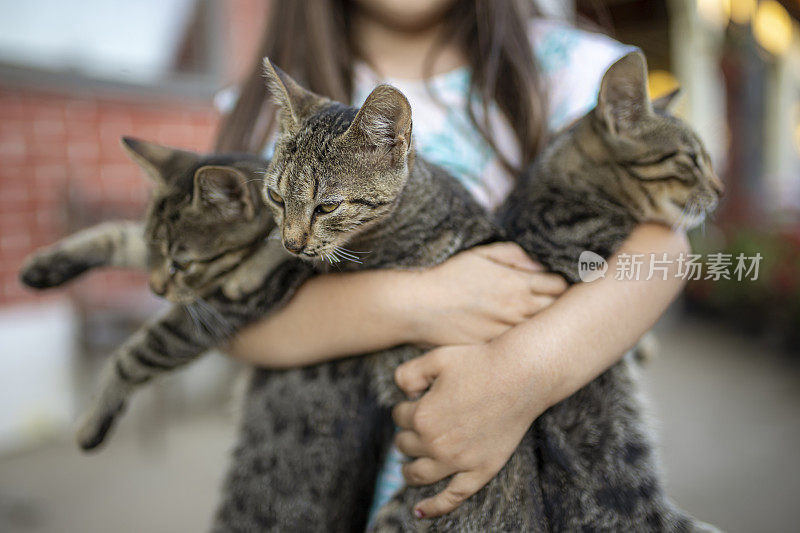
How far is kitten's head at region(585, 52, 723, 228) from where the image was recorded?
3.67 ft

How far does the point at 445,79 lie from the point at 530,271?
56 centimetres

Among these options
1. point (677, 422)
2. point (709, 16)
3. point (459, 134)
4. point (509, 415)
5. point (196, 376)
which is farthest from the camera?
point (709, 16)

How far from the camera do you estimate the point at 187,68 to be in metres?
3.82

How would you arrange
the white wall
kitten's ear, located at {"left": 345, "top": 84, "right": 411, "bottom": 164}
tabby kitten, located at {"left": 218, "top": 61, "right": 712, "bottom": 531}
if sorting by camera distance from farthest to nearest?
the white wall, tabby kitten, located at {"left": 218, "top": 61, "right": 712, "bottom": 531}, kitten's ear, located at {"left": 345, "top": 84, "right": 411, "bottom": 164}

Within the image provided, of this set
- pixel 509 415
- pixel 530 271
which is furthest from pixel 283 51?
pixel 509 415

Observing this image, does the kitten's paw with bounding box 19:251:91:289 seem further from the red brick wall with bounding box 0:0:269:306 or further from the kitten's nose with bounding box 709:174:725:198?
the red brick wall with bounding box 0:0:269:306

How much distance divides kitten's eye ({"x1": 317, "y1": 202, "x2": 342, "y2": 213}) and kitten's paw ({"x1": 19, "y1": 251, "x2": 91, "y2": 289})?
64cm

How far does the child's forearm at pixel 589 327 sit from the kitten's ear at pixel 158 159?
0.72 m

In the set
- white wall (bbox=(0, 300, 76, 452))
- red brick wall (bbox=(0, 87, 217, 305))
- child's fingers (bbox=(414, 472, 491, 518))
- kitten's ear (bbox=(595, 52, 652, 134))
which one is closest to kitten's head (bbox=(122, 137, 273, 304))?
child's fingers (bbox=(414, 472, 491, 518))

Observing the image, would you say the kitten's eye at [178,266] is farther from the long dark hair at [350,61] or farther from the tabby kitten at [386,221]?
the long dark hair at [350,61]

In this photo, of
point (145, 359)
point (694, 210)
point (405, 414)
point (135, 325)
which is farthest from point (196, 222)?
point (135, 325)

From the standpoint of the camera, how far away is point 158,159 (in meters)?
1.14

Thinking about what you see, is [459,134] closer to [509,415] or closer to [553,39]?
[553,39]

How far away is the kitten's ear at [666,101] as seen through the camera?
4.00ft
